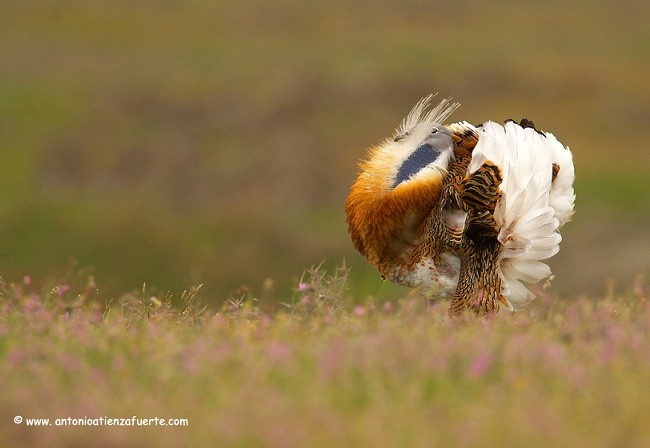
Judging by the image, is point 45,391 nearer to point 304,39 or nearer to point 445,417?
point 445,417

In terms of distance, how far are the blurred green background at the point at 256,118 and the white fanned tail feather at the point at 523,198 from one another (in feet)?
3.50

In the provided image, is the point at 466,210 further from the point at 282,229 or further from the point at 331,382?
the point at 282,229

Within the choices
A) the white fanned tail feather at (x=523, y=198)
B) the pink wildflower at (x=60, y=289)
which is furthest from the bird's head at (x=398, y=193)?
the pink wildflower at (x=60, y=289)

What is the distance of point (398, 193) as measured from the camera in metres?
7.66

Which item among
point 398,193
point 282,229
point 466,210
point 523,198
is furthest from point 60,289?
point 282,229

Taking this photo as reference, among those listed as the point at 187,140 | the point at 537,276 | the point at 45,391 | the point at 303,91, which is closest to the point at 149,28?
the point at 303,91

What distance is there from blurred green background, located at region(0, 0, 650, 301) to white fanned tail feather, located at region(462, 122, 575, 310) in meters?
1.07

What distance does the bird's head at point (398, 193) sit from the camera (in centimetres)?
766

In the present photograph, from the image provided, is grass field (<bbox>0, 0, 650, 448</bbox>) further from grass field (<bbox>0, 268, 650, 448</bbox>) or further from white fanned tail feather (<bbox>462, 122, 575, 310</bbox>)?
white fanned tail feather (<bbox>462, 122, 575, 310</bbox>)

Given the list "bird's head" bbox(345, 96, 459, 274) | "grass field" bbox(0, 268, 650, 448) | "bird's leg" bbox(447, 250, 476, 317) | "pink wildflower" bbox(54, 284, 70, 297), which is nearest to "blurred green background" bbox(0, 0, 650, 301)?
"bird's head" bbox(345, 96, 459, 274)

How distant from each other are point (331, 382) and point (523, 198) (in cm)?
287

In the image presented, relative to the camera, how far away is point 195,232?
21.2 m

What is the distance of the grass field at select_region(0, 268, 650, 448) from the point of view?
458cm

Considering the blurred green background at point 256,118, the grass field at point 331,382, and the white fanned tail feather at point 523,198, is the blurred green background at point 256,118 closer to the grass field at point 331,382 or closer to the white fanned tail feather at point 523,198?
the white fanned tail feather at point 523,198
